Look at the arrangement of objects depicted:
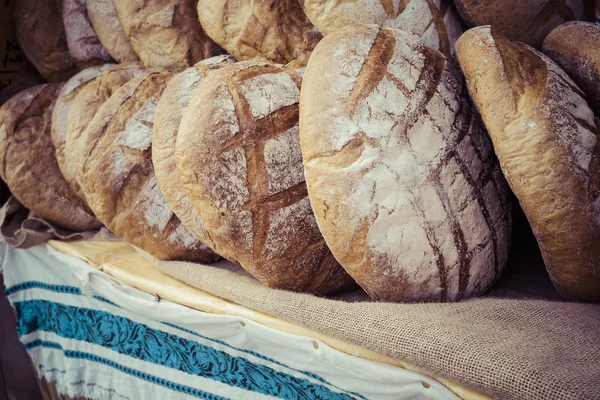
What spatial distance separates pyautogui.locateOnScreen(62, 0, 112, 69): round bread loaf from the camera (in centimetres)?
243

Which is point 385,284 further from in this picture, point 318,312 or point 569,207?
point 569,207

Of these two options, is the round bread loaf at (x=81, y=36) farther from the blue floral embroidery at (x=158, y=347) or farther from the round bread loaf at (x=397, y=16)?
the round bread loaf at (x=397, y=16)

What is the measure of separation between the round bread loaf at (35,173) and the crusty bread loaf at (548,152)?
1.82 meters

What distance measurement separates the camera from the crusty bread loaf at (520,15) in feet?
5.12

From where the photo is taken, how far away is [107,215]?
1873 mm

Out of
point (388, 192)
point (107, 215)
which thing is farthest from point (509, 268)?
point (107, 215)

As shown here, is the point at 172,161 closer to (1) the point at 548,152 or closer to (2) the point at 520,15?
(1) the point at 548,152

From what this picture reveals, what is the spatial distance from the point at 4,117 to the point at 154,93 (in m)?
0.89

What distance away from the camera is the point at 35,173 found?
231cm

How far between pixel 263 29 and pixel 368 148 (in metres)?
0.75


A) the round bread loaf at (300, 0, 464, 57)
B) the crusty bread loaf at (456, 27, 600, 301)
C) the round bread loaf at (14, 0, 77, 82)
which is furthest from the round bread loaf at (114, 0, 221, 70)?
the crusty bread loaf at (456, 27, 600, 301)

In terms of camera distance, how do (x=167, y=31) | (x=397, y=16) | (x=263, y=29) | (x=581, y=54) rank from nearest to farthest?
(x=581, y=54), (x=397, y=16), (x=263, y=29), (x=167, y=31)

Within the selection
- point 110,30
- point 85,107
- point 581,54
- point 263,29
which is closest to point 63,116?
point 85,107

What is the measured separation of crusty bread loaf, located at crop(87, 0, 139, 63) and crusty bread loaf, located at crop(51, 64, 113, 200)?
152mm
